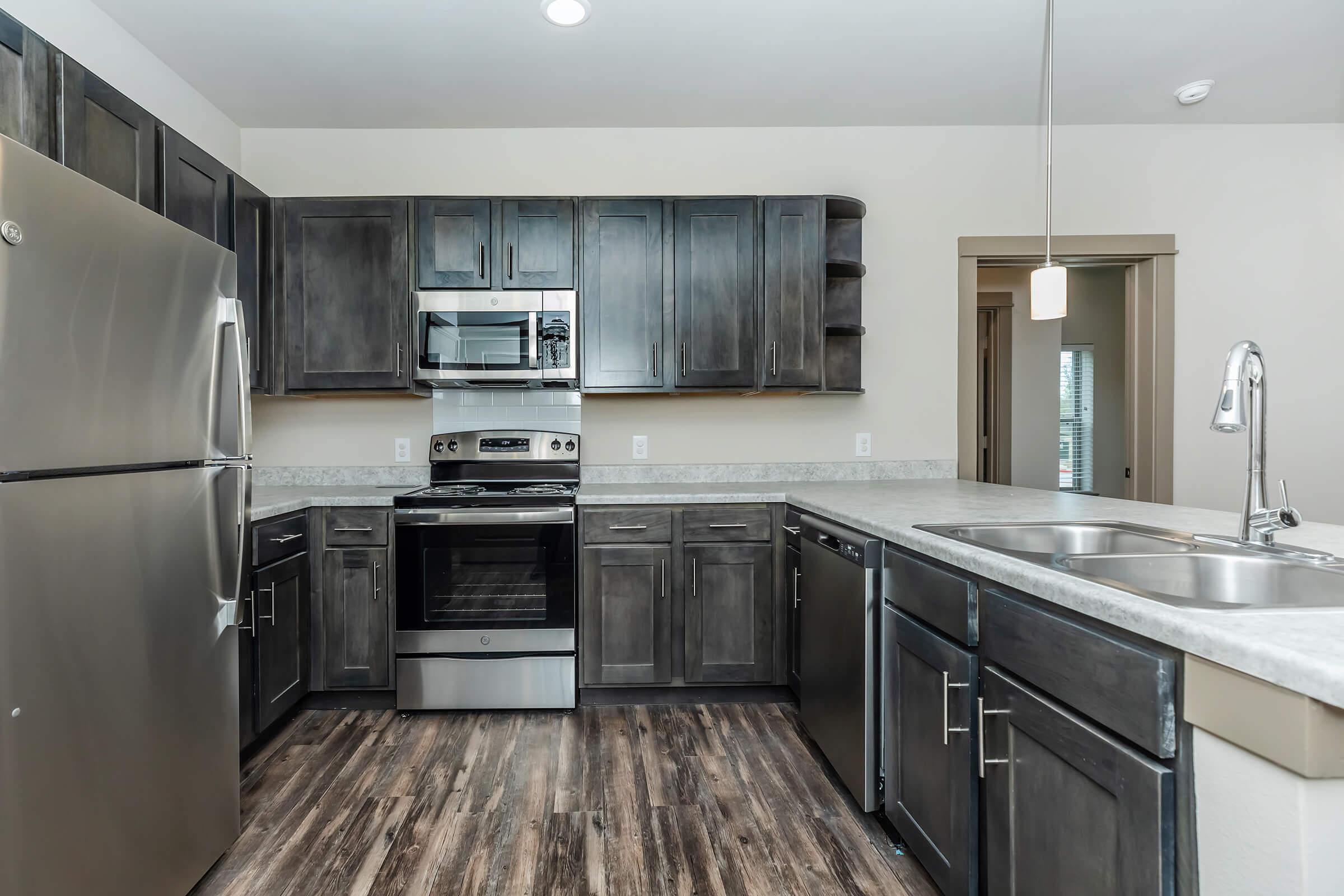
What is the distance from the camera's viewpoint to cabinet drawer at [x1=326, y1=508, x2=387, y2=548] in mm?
2773

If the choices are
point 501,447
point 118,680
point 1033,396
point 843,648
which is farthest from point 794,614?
point 1033,396

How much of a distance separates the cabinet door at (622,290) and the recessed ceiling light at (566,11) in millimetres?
748

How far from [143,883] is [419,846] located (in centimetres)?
63

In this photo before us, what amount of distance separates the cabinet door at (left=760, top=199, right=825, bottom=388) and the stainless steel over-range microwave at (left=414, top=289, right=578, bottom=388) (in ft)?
2.87

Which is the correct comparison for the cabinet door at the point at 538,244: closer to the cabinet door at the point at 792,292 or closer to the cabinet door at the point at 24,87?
the cabinet door at the point at 792,292

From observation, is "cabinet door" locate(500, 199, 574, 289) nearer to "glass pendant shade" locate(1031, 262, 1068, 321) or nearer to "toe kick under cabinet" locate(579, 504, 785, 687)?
"toe kick under cabinet" locate(579, 504, 785, 687)

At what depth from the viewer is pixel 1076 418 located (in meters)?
5.88

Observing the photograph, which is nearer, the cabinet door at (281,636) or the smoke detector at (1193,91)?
the cabinet door at (281,636)

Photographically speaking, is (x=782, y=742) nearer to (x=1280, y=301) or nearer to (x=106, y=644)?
(x=106, y=644)

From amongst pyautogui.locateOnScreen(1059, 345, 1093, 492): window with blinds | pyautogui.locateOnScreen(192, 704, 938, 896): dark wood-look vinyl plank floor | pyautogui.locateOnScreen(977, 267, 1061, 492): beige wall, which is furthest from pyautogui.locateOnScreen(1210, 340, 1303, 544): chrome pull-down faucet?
pyautogui.locateOnScreen(1059, 345, 1093, 492): window with blinds

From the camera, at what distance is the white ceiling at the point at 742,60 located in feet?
7.73

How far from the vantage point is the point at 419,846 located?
1.85m

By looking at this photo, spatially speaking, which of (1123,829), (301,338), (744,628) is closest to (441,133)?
(301,338)

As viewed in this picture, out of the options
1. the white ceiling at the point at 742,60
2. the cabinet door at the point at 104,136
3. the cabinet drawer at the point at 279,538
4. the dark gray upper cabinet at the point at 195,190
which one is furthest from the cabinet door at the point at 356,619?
the white ceiling at the point at 742,60
